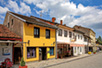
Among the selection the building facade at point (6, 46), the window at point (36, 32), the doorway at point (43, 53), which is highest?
the window at point (36, 32)

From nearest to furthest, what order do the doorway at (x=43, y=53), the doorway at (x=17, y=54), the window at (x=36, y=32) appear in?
the doorway at (x=17, y=54) → the window at (x=36, y=32) → the doorway at (x=43, y=53)

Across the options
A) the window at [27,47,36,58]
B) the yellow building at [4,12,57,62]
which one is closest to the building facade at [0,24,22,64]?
the yellow building at [4,12,57,62]

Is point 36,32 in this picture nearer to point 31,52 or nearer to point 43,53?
point 31,52

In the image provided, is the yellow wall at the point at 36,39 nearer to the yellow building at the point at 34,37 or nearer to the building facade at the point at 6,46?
the yellow building at the point at 34,37

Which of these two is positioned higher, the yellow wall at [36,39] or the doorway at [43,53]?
the yellow wall at [36,39]

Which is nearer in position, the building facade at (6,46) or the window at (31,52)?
the building facade at (6,46)

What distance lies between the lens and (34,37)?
1455 cm

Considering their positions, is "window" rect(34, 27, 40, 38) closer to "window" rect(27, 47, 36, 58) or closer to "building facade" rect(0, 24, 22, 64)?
"window" rect(27, 47, 36, 58)

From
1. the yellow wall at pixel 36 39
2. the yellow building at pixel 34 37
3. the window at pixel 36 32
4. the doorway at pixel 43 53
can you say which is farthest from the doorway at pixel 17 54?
the doorway at pixel 43 53

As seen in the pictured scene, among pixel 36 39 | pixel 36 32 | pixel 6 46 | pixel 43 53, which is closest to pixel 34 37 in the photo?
pixel 36 39

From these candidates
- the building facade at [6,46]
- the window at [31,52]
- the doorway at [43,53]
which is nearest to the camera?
the building facade at [6,46]

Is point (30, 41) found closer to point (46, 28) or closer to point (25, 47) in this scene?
point (25, 47)

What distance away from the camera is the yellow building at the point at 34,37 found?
523 inches

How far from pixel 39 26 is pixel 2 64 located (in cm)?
737
